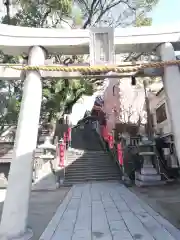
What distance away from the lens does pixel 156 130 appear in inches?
745

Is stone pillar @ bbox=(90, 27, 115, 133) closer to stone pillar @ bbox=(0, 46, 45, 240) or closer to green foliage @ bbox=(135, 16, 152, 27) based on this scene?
stone pillar @ bbox=(0, 46, 45, 240)

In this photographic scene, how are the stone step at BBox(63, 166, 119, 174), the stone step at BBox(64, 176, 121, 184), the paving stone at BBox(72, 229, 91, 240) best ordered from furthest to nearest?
the stone step at BBox(63, 166, 119, 174), the stone step at BBox(64, 176, 121, 184), the paving stone at BBox(72, 229, 91, 240)

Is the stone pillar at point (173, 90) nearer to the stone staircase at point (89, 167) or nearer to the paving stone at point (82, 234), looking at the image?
the paving stone at point (82, 234)

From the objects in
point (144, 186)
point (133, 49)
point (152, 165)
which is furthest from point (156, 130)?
point (133, 49)

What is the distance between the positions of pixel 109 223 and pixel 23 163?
2465 millimetres

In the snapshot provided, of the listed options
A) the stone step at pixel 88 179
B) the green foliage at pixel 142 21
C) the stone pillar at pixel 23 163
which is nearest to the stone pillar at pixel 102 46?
the stone pillar at pixel 23 163

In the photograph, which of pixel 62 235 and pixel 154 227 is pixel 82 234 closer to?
pixel 62 235

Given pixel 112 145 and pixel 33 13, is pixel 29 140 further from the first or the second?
pixel 112 145

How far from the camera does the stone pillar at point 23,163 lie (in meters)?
4.72

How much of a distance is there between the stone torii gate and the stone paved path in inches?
36.6

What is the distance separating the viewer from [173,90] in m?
5.54

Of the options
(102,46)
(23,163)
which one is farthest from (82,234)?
(102,46)

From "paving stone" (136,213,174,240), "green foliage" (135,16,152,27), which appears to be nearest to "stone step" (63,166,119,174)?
"green foliage" (135,16,152,27)

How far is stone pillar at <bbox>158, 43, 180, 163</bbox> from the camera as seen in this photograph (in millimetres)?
5398
